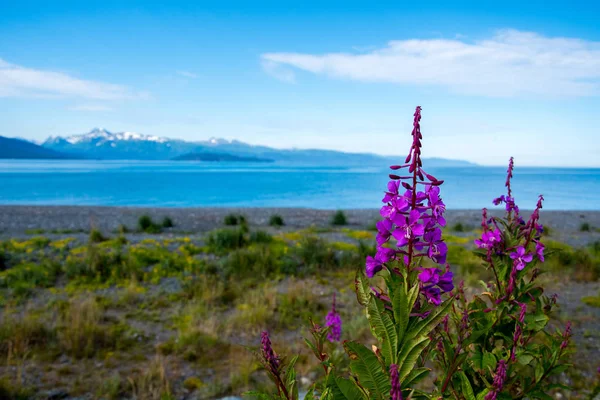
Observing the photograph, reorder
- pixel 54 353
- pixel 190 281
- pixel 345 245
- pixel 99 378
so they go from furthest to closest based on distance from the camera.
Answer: pixel 345 245 → pixel 190 281 → pixel 54 353 → pixel 99 378

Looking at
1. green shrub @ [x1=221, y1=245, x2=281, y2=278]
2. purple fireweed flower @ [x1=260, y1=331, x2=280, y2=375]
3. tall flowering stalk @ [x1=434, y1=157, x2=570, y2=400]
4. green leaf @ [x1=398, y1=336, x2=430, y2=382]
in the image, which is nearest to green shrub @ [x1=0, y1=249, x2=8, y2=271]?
green shrub @ [x1=221, y1=245, x2=281, y2=278]

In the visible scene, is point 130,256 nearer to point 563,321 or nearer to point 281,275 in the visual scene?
point 281,275

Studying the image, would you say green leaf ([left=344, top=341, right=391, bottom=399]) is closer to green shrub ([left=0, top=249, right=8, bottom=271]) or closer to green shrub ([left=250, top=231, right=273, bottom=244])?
green shrub ([left=0, top=249, right=8, bottom=271])

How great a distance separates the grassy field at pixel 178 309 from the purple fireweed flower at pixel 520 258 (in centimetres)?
106

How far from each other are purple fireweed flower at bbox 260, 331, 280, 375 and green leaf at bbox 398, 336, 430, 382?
15.0 inches

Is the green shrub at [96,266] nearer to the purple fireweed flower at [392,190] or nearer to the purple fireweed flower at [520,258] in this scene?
the purple fireweed flower at [520,258]

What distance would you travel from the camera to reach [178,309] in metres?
7.19

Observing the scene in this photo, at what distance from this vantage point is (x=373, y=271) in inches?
51.1

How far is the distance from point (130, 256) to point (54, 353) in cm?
412

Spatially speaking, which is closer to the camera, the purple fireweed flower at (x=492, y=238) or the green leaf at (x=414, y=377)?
the green leaf at (x=414, y=377)

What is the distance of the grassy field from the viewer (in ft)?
16.3

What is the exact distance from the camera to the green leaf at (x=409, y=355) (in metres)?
1.10

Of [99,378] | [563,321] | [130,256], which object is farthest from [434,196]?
[130,256]

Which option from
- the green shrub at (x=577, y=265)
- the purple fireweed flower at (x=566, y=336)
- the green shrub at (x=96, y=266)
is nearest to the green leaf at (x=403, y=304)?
the purple fireweed flower at (x=566, y=336)
